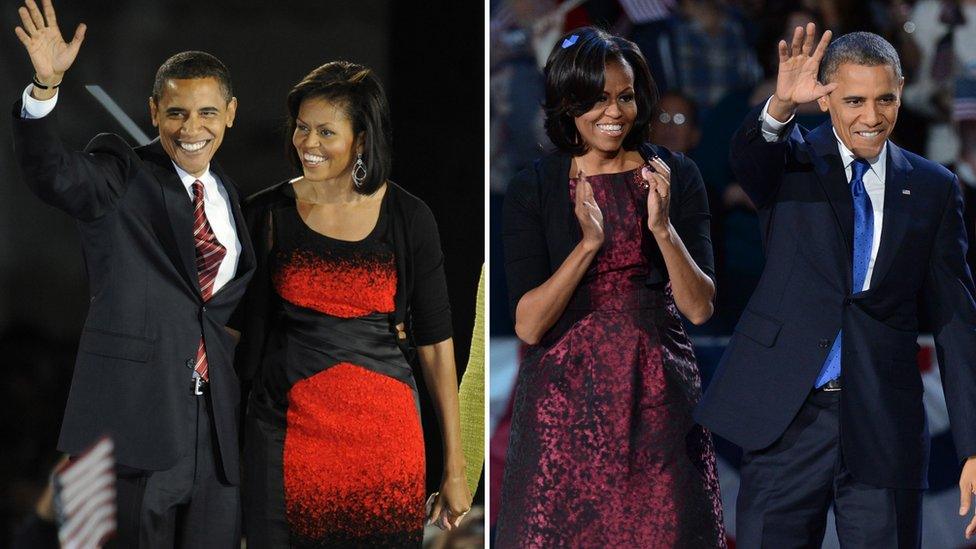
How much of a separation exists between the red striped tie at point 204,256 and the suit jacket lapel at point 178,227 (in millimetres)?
24

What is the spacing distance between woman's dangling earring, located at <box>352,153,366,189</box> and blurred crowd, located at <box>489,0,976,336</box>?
0.85 metres

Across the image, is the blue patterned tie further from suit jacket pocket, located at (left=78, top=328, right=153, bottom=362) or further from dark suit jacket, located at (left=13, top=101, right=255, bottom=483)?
suit jacket pocket, located at (left=78, top=328, right=153, bottom=362)

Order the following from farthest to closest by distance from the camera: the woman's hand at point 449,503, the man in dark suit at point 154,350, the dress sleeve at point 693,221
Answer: the woman's hand at point 449,503
the dress sleeve at point 693,221
the man in dark suit at point 154,350

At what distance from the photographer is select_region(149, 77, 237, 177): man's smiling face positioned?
3426 millimetres

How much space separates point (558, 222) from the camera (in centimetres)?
335

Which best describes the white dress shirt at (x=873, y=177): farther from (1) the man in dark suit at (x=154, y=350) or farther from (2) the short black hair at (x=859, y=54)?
(1) the man in dark suit at (x=154, y=350)

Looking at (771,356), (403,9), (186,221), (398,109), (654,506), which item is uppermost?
(403,9)

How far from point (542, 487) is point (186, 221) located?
1163mm

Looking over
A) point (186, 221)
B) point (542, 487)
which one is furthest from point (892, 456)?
point (186, 221)

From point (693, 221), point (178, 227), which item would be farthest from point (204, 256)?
point (693, 221)

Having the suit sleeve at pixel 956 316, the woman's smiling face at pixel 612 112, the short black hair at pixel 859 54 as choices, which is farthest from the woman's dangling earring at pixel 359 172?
the suit sleeve at pixel 956 316

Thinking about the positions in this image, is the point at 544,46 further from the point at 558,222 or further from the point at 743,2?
the point at 558,222

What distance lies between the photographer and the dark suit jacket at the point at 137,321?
3273 mm

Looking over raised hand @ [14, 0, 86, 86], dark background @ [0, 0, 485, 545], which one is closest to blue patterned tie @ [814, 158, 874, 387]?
dark background @ [0, 0, 485, 545]
